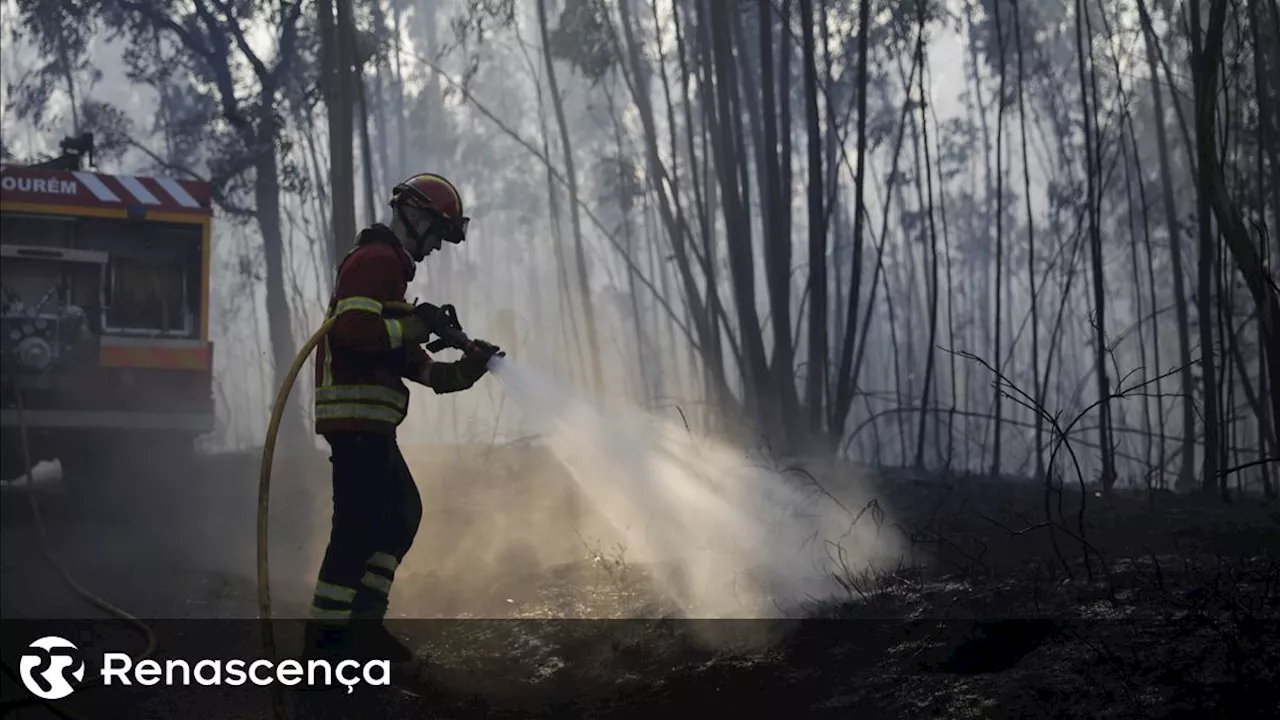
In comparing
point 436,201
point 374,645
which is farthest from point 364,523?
point 436,201

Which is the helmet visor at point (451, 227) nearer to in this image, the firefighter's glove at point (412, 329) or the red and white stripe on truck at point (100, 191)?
the firefighter's glove at point (412, 329)

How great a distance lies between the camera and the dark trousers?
14.9ft

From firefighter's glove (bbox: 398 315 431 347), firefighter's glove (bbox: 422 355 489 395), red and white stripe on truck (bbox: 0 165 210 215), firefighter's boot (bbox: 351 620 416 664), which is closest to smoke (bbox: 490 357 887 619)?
firefighter's glove (bbox: 422 355 489 395)

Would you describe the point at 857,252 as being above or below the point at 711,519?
above

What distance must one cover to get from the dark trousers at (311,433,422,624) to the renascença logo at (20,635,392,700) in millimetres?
222

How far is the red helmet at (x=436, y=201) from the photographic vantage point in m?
4.88

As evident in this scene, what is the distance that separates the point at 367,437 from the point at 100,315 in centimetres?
583

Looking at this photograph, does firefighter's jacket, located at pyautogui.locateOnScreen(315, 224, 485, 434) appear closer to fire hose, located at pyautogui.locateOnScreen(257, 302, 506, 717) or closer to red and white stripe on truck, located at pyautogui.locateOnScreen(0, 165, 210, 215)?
fire hose, located at pyautogui.locateOnScreen(257, 302, 506, 717)

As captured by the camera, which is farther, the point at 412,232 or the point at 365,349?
the point at 412,232

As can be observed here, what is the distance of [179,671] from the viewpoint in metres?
4.89

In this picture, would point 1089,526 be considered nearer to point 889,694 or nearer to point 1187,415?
point 889,694

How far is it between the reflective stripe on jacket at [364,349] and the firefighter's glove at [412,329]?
0.14ft

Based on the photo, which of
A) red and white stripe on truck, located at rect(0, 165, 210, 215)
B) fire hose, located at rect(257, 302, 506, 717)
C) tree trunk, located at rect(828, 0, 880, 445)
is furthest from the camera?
red and white stripe on truck, located at rect(0, 165, 210, 215)

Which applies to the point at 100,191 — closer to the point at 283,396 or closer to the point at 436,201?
the point at 436,201
